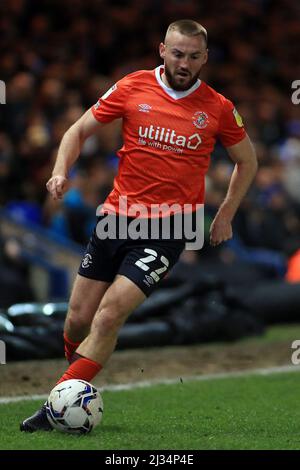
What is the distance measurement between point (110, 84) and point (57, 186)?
432 inches

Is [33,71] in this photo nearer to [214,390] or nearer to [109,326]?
[214,390]

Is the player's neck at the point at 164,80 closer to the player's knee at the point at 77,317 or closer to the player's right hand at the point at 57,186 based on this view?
the player's right hand at the point at 57,186

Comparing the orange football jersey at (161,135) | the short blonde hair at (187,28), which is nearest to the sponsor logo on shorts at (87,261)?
the orange football jersey at (161,135)

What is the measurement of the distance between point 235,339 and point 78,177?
128 inches

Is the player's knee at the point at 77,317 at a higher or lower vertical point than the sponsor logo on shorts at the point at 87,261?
lower

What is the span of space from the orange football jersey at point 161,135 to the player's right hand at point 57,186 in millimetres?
550

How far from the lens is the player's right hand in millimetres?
6758

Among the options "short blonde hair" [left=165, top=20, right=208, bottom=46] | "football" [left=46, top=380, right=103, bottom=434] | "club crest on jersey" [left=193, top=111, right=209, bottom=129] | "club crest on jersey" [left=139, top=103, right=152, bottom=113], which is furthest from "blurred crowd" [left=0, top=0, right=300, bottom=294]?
"football" [left=46, top=380, right=103, bottom=434]

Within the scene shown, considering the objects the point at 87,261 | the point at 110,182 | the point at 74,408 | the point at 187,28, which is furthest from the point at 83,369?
the point at 110,182

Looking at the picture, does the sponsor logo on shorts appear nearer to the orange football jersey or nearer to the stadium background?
the orange football jersey

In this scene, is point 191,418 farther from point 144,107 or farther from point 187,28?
point 187,28

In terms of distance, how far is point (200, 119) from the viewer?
7.19 metres

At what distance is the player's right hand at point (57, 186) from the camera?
6758 mm

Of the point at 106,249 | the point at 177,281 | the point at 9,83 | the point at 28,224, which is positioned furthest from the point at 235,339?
the point at 106,249
